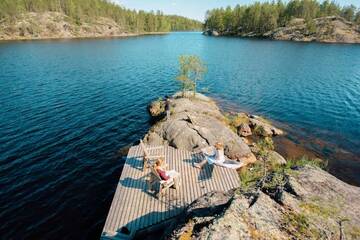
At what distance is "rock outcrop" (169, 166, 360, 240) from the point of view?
21.5ft

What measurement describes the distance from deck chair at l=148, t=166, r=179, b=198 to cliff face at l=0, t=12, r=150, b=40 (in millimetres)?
152829

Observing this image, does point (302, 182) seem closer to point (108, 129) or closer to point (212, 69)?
point (108, 129)

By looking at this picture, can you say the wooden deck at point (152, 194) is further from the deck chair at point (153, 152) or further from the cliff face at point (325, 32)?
the cliff face at point (325, 32)

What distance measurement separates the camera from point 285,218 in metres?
7.14

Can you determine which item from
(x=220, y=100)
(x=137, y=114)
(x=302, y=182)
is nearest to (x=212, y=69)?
(x=220, y=100)

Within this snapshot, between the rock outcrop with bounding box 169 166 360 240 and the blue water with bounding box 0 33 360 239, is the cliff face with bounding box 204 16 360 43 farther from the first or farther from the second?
the rock outcrop with bounding box 169 166 360 240

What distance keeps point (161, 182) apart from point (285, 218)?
26.8 ft

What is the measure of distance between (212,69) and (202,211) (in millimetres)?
55899

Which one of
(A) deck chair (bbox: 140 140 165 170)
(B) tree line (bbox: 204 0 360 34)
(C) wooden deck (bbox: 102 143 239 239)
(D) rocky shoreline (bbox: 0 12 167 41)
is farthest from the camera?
(B) tree line (bbox: 204 0 360 34)

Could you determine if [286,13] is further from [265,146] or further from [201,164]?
[201,164]

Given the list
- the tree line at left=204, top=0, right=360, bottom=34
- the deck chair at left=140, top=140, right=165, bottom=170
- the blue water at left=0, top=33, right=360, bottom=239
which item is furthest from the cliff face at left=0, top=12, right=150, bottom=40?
the deck chair at left=140, top=140, right=165, bottom=170

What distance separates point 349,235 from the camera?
6.77 m

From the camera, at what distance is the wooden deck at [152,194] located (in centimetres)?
1271

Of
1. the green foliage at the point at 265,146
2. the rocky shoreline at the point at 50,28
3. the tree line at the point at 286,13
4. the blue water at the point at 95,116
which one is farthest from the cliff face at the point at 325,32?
the green foliage at the point at 265,146
